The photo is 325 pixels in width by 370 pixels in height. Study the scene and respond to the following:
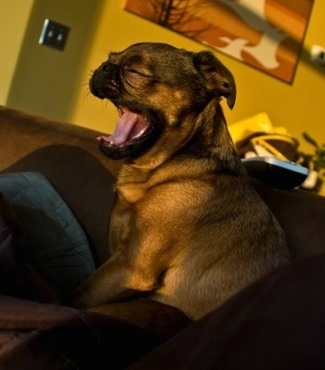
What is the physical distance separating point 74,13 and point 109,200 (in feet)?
3.94

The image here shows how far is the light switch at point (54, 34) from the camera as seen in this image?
8.47 ft

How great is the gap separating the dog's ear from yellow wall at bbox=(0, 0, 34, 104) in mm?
1194

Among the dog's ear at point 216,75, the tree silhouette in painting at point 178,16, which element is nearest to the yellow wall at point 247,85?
the tree silhouette in painting at point 178,16

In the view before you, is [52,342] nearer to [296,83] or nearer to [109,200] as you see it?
Result: [109,200]

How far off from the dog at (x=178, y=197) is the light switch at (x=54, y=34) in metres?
1.13

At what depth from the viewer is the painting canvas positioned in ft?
9.47

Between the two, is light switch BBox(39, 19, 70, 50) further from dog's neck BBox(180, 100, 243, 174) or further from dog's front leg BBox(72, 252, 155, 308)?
dog's front leg BBox(72, 252, 155, 308)

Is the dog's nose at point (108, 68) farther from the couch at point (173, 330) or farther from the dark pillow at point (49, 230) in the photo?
the couch at point (173, 330)

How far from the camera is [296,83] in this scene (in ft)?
11.3

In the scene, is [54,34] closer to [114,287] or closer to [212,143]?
[212,143]

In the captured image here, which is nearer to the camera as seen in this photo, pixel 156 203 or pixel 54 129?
pixel 156 203

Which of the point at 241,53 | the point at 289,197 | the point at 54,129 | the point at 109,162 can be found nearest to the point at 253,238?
the point at 289,197

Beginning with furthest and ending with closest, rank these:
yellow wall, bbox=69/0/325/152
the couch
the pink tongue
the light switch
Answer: yellow wall, bbox=69/0/325/152
the light switch
the pink tongue
the couch

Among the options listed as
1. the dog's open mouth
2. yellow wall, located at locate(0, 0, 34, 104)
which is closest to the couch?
the dog's open mouth
